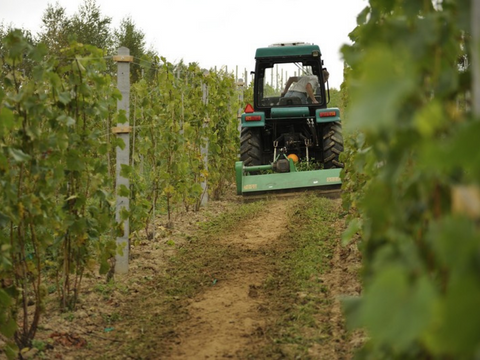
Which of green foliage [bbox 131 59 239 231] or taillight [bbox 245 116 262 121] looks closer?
green foliage [bbox 131 59 239 231]

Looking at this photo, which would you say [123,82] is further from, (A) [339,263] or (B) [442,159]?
(B) [442,159]

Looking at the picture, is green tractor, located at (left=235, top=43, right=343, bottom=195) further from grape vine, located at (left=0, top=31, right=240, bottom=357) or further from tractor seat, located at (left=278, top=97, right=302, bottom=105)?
grape vine, located at (left=0, top=31, right=240, bottom=357)

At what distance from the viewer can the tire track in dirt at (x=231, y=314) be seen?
4004 millimetres

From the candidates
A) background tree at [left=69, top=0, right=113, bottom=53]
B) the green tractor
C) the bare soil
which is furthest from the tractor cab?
background tree at [left=69, top=0, right=113, bottom=53]

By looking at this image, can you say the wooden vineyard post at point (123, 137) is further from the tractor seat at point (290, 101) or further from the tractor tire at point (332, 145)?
the tractor seat at point (290, 101)

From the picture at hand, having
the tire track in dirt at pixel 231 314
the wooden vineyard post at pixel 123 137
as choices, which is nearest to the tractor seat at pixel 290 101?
the tire track in dirt at pixel 231 314

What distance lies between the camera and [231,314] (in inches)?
183

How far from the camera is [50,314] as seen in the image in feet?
15.5

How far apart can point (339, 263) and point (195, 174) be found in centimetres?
385

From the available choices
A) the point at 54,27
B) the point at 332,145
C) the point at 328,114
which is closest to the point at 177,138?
the point at 328,114

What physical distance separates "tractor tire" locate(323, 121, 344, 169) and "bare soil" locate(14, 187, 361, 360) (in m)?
3.40

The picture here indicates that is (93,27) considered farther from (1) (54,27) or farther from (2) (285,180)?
(2) (285,180)

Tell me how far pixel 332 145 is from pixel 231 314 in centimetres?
643

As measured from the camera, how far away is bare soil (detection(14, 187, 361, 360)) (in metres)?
4.04
